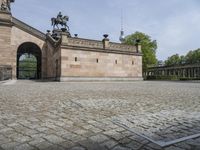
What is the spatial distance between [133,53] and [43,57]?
14.3 m

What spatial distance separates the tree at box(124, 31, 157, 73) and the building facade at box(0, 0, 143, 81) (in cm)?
2268

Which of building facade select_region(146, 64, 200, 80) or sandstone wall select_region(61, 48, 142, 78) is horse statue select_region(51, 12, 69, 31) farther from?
building facade select_region(146, 64, 200, 80)

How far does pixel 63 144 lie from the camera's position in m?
2.83

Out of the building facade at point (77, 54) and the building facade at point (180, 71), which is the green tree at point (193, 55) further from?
the building facade at point (77, 54)

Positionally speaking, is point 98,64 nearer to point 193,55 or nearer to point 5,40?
point 5,40

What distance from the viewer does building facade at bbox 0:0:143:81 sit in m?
22.2

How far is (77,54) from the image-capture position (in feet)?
74.8

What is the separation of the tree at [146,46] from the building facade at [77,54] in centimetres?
2268

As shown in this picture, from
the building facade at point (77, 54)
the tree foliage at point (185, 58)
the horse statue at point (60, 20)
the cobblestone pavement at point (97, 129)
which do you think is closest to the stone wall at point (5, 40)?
the building facade at point (77, 54)

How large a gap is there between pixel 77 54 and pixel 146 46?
31.3m

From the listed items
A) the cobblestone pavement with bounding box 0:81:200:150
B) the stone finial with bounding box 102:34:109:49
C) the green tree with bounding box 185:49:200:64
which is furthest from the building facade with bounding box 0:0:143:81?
the green tree with bounding box 185:49:200:64

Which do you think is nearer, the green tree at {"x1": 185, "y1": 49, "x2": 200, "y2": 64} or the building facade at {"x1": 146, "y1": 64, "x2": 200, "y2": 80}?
the building facade at {"x1": 146, "y1": 64, "x2": 200, "y2": 80}

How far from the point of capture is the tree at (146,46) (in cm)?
4997

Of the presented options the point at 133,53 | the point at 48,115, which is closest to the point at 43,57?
the point at 133,53
